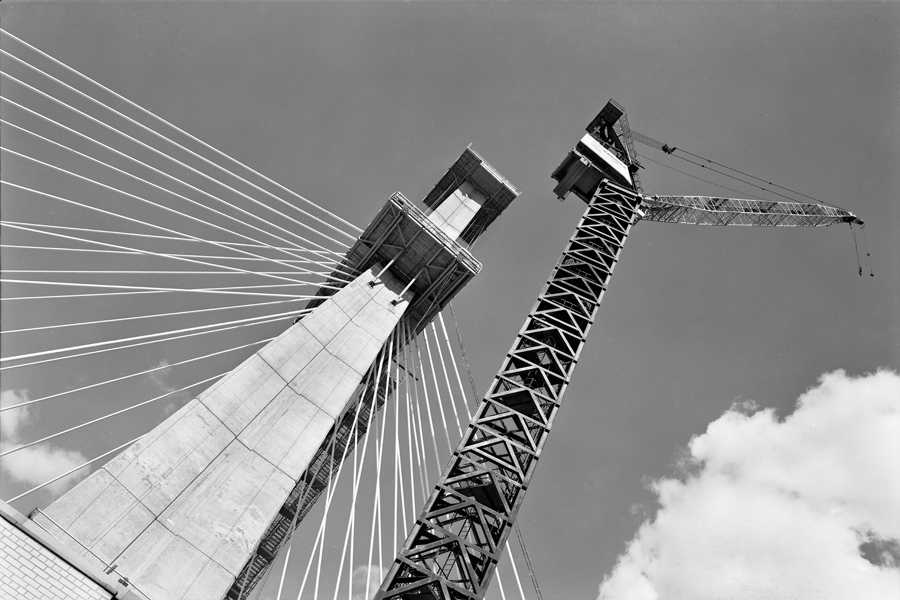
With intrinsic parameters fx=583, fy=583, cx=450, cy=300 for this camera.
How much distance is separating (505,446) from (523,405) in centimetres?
209

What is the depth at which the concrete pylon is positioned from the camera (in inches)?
635

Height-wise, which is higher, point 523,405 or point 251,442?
point 523,405

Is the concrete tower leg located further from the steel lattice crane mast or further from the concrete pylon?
the steel lattice crane mast

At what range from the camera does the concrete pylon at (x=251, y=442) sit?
16.1m

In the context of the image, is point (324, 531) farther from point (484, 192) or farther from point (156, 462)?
point (484, 192)

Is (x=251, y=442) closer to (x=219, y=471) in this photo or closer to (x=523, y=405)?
(x=219, y=471)

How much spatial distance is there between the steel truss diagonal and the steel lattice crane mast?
1.2 inches

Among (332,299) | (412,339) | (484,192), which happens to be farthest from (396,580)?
(484,192)

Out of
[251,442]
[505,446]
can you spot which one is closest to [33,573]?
[251,442]

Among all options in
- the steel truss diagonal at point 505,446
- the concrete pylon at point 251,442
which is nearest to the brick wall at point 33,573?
the concrete pylon at point 251,442

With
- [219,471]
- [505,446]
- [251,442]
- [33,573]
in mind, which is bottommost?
[33,573]

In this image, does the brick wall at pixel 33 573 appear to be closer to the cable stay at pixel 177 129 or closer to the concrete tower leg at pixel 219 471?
the concrete tower leg at pixel 219 471

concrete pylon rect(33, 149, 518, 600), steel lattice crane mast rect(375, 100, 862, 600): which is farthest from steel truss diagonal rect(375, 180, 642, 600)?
concrete pylon rect(33, 149, 518, 600)

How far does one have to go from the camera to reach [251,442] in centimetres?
1981
